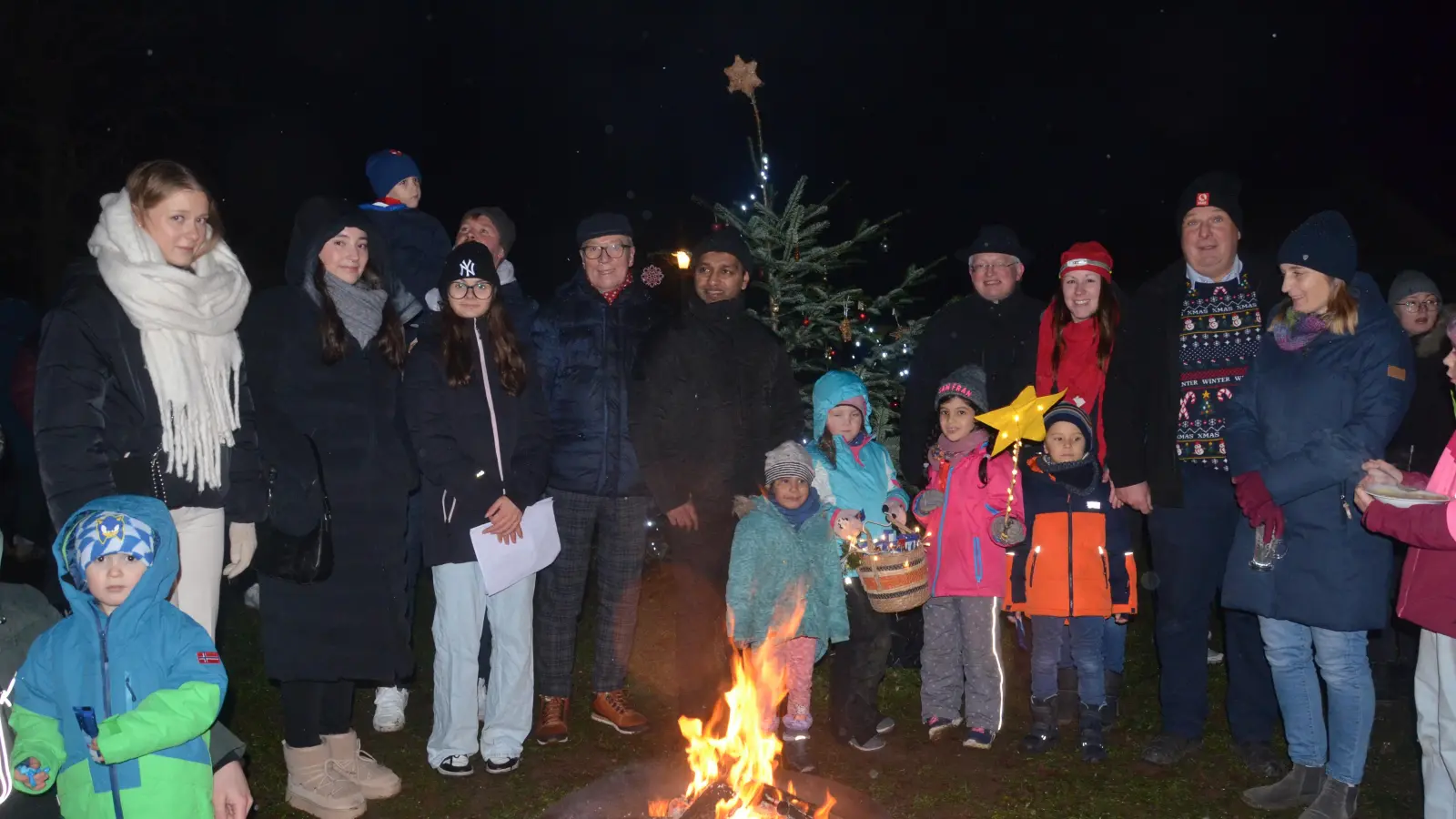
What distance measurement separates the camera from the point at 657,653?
7734 millimetres

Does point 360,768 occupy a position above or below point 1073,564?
below

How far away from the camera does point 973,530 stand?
5.77m

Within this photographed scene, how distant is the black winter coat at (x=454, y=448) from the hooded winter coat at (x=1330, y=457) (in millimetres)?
3726

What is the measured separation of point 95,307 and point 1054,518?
4.65 m

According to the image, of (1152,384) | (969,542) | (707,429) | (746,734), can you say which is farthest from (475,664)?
(1152,384)

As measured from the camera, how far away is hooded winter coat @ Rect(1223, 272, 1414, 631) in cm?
471

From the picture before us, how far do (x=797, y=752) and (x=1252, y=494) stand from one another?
266 centimetres

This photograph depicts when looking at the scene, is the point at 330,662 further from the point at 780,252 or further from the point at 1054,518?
the point at 780,252

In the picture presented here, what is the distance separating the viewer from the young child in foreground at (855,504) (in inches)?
224

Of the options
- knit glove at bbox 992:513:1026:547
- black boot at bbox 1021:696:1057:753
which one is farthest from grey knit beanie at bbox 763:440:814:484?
black boot at bbox 1021:696:1057:753

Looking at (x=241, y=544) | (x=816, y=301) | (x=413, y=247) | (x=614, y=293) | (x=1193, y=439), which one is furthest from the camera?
(x=816, y=301)

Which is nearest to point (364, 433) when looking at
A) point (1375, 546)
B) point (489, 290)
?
point (489, 290)

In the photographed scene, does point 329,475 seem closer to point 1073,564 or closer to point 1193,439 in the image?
point 1073,564

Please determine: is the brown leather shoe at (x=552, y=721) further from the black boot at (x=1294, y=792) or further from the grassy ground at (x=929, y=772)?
the black boot at (x=1294, y=792)
